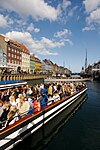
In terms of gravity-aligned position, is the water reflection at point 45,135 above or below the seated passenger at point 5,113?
below

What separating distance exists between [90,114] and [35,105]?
7.37 m

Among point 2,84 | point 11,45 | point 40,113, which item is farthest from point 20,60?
point 40,113

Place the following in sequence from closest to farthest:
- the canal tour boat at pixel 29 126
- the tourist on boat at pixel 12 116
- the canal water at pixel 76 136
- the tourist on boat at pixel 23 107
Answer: the canal tour boat at pixel 29 126
the tourist on boat at pixel 12 116
the canal water at pixel 76 136
the tourist on boat at pixel 23 107

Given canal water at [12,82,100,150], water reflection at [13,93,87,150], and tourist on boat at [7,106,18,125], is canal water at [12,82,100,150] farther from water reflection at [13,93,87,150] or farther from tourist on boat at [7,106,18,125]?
tourist on boat at [7,106,18,125]

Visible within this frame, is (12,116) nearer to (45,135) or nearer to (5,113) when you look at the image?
(5,113)

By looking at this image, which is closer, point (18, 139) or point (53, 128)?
point (18, 139)

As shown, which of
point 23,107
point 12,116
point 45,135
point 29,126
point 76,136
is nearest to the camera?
point 12,116

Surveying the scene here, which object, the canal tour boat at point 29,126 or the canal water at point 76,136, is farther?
the canal water at point 76,136

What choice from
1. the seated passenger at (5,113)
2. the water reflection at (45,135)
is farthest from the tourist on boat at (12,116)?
the water reflection at (45,135)

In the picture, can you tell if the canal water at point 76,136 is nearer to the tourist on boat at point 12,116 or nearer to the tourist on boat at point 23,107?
the tourist on boat at point 12,116

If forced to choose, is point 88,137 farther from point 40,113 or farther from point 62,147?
point 40,113

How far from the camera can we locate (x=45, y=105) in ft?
39.7

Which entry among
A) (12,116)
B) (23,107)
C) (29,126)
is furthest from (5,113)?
(23,107)

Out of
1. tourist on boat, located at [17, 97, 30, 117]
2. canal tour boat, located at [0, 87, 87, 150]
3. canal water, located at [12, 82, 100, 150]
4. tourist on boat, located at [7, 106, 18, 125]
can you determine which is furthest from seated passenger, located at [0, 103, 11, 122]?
canal water, located at [12, 82, 100, 150]
